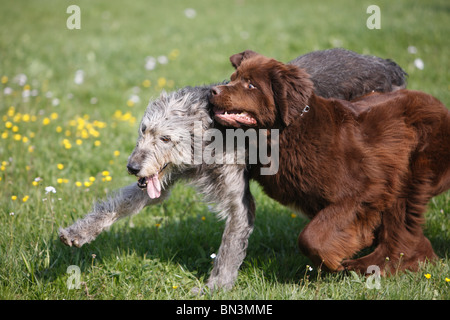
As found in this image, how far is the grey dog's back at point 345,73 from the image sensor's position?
4023 mm

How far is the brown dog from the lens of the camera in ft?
10.9

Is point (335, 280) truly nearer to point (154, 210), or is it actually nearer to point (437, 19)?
point (154, 210)

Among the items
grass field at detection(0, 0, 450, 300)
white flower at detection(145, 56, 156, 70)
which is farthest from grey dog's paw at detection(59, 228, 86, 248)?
white flower at detection(145, 56, 156, 70)

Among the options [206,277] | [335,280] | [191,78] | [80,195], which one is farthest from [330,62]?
[191,78]

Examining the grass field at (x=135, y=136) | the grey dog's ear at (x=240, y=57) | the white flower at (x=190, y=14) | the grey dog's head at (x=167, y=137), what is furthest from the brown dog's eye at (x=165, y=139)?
the white flower at (x=190, y=14)

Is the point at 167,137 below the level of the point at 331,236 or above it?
above

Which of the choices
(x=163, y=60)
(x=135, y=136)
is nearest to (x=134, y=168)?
(x=135, y=136)

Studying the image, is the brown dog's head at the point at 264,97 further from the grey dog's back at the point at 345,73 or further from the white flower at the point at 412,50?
the white flower at the point at 412,50

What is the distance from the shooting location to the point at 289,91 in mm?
3289

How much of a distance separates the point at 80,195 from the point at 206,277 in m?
1.68

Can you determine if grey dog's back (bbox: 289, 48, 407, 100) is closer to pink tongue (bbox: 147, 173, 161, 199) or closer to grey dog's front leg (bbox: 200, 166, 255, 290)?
grey dog's front leg (bbox: 200, 166, 255, 290)

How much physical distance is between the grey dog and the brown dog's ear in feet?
1.71

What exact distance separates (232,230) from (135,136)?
2.82 meters

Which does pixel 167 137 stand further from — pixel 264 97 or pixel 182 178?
pixel 264 97
